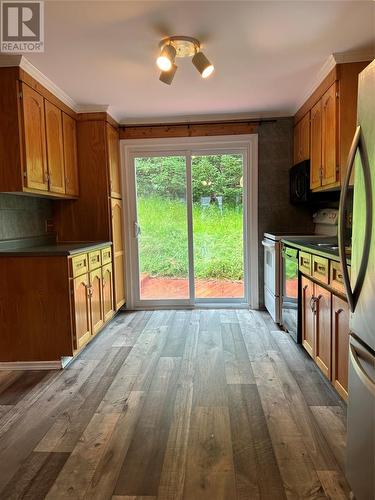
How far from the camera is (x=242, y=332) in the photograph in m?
3.24

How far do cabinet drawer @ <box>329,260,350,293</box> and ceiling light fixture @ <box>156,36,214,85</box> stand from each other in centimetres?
153

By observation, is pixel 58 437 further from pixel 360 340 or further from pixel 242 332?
pixel 242 332

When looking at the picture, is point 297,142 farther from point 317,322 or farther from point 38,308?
point 38,308

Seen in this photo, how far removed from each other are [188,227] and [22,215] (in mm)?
1881

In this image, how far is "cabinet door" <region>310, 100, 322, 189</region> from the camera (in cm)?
296

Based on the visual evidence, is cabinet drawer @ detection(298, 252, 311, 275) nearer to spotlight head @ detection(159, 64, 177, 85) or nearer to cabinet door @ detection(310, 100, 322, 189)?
cabinet door @ detection(310, 100, 322, 189)

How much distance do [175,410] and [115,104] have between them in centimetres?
299

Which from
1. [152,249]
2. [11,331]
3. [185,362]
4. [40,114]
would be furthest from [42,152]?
[185,362]

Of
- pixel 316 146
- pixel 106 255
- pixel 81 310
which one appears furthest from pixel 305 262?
pixel 106 255

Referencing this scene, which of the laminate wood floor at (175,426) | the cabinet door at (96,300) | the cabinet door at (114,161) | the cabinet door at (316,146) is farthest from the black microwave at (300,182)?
the cabinet door at (96,300)

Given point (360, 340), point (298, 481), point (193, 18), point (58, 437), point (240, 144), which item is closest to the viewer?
point (360, 340)

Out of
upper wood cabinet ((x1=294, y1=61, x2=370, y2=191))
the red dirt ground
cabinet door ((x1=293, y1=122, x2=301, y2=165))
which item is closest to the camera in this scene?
upper wood cabinet ((x1=294, y1=61, x2=370, y2=191))

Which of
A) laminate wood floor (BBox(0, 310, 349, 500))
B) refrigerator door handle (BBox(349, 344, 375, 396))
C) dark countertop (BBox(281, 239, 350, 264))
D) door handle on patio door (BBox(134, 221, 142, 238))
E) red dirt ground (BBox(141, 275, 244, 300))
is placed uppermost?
door handle on patio door (BBox(134, 221, 142, 238))

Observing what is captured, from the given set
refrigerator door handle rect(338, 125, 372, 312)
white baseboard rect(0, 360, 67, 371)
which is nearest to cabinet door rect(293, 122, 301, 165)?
refrigerator door handle rect(338, 125, 372, 312)
